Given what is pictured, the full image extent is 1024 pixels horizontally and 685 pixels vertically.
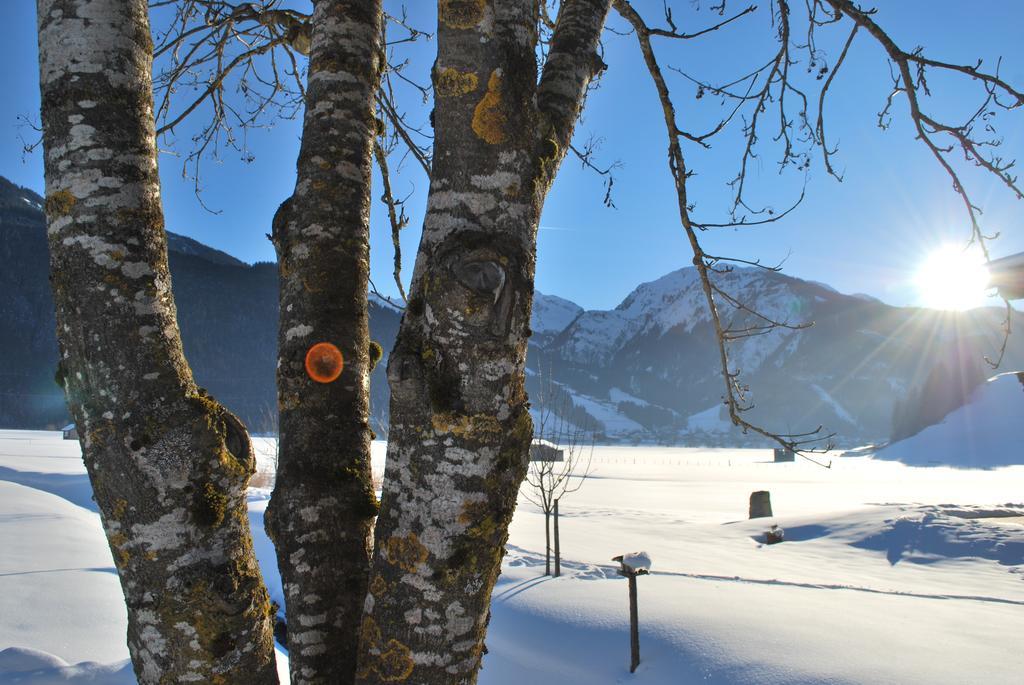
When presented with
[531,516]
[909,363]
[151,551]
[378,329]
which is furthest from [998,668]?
[909,363]

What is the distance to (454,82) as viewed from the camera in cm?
108

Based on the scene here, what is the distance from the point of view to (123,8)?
1119 mm

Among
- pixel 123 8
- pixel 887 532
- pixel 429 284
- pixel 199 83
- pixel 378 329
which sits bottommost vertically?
pixel 887 532

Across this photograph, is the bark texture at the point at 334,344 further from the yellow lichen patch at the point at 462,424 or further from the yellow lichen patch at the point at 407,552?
the yellow lichen patch at the point at 462,424

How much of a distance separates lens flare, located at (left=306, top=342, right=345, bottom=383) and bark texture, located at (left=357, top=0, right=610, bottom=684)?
1.19 feet

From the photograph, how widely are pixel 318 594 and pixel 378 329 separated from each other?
3444 inches

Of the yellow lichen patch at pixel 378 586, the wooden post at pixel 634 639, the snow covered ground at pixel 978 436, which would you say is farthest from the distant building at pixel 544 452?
the snow covered ground at pixel 978 436

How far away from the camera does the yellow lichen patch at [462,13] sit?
3.56ft

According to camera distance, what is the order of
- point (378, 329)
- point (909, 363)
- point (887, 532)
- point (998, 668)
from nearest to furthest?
point (998, 668) → point (887, 532) → point (378, 329) → point (909, 363)

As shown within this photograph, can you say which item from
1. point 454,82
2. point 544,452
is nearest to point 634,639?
point 454,82

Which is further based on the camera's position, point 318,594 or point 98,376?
point 318,594

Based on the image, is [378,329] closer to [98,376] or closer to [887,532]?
[887,532]

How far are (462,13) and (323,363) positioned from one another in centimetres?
81

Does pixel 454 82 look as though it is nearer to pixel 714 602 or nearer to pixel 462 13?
pixel 462 13
